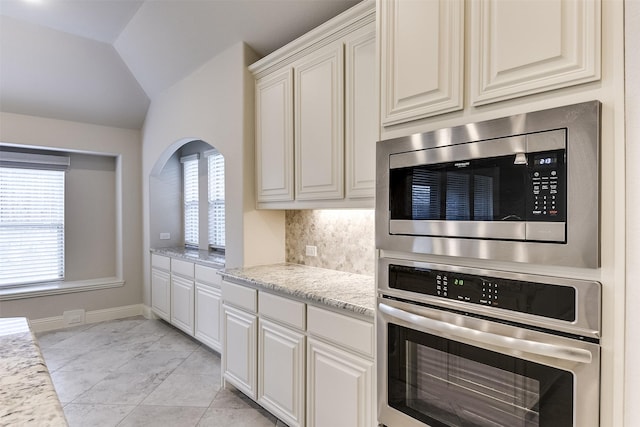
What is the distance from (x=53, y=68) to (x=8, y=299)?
2702mm

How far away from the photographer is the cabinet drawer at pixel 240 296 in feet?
8.39

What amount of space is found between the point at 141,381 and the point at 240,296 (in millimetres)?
1356

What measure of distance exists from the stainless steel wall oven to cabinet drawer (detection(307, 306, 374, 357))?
→ 177 millimetres

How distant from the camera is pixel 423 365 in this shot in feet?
4.80

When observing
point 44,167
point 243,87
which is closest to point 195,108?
point 243,87

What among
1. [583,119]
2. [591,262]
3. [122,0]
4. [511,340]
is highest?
[122,0]

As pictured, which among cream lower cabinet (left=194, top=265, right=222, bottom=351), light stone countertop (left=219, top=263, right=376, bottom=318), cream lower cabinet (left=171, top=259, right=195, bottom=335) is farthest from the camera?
cream lower cabinet (left=171, top=259, right=195, bottom=335)

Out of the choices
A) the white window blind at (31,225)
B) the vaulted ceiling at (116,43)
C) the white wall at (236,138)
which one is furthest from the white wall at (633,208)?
the white window blind at (31,225)

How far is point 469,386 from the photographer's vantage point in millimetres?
1315

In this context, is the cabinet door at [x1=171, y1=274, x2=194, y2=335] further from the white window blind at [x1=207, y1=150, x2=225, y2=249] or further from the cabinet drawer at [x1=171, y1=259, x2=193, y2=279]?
the white window blind at [x1=207, y1=150, x2=225, y2=249]

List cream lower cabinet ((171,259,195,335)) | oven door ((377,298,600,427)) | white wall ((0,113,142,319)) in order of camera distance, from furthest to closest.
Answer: white wall ((0,113,142,319))
cream lower cabinet ((171,259,195,335))
oven door ((377,298,600,427))

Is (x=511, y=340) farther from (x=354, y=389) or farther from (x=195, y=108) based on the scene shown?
(x=195, y=108)

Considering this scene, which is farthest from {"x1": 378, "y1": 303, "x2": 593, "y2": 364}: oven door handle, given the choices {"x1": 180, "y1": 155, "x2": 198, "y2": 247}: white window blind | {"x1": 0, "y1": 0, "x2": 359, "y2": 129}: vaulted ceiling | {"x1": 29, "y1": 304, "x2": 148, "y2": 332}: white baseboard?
{"x1": 29, "y1": 304, "x2": 148, "y2": 332}: white baseboard

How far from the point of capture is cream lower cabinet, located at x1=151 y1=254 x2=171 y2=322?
442 centimetres
